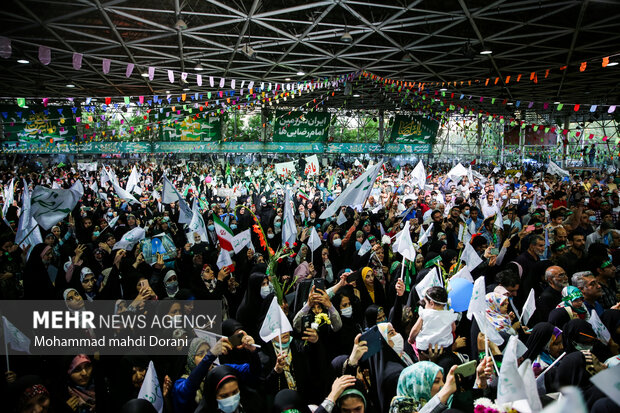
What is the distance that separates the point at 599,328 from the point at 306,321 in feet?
8.87

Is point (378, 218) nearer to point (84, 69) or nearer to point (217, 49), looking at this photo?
point (217, 49)

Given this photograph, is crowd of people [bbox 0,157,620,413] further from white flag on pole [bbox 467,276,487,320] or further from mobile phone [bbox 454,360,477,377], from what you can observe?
white flag on pole [bbox 467,276,487,320]

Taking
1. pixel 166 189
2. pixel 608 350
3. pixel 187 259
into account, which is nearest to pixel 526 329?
pixel 608 350

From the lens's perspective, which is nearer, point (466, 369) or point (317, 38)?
point (466, 369)

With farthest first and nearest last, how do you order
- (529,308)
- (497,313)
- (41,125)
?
(41,125), (529,308), (497,313)

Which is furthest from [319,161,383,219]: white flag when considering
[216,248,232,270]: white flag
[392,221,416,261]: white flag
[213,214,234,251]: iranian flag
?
[216,248,232,270]: white flag

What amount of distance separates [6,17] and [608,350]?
17.2 meters

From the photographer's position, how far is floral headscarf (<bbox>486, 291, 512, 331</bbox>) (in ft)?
11.8

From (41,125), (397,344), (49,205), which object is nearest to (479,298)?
(397,344)

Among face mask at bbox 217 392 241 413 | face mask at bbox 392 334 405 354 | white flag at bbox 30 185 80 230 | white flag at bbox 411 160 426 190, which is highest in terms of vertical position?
white flag at bbox 411 160 426 190

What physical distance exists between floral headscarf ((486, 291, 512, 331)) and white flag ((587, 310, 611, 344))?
2.50 feet

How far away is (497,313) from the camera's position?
3.76 metres

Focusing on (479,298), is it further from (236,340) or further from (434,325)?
(236,340)

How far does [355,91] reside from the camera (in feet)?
91.5
